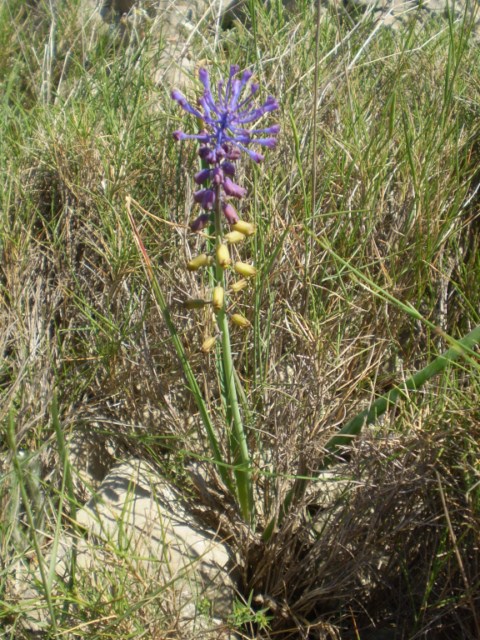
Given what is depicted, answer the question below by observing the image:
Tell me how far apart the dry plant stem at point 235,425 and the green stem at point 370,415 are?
85mm

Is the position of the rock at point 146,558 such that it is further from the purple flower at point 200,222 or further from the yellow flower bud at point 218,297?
the purple flower at point 200,222

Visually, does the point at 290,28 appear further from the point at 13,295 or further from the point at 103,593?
the point at 103,593

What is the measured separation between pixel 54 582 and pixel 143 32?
238 centimetres

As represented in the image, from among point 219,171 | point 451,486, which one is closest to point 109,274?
point 219,171

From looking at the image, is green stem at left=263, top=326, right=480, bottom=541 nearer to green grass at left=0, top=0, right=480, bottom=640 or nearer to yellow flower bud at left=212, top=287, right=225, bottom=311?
green grass at left=0, top=0, right=480, bottom=640

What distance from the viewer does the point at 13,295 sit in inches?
87.7

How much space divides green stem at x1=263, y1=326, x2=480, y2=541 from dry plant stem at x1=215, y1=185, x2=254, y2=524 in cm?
9

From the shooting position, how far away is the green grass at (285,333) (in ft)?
5.60

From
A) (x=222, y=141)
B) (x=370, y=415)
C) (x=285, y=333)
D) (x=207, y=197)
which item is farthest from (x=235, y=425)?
(x=222, y=141)

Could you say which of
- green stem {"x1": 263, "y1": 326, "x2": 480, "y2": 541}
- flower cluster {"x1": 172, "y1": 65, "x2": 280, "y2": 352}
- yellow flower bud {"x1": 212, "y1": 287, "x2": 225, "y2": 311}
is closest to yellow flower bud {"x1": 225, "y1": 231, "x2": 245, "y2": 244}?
flower cluster {"x1": 172, "y1": 65, "x2": 280, "y2": 352}

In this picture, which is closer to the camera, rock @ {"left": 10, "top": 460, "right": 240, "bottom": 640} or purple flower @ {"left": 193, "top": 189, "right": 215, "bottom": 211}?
purple flower @ {"left": 193, "top": 189, "right": 215, "bottom": 211}

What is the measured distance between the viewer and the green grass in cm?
171

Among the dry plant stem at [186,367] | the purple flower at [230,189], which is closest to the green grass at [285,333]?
the dry plant stem at [186,367]

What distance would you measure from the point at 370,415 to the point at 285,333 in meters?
0.42
